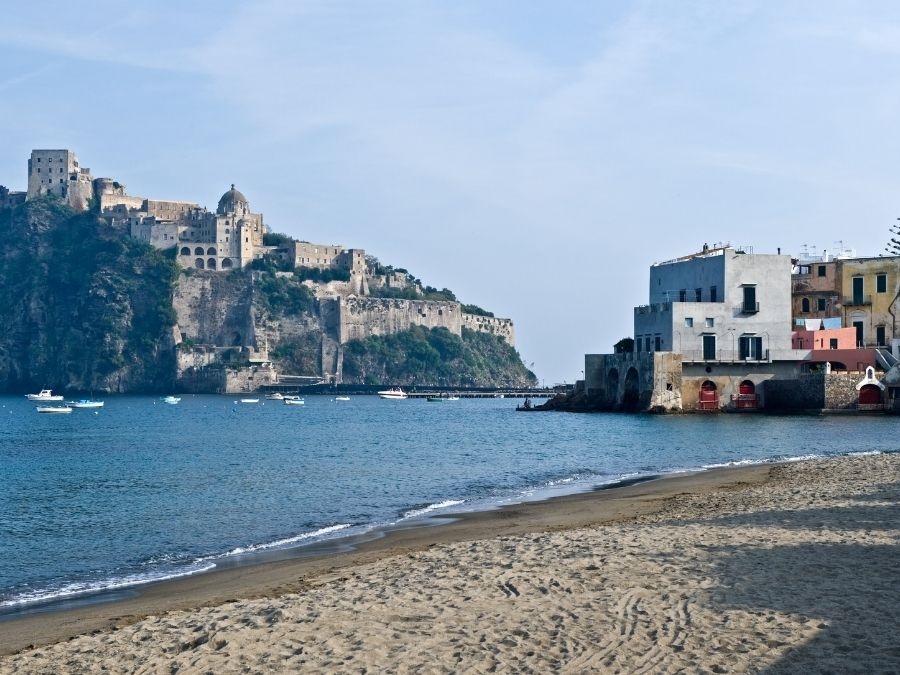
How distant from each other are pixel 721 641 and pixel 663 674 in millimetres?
914

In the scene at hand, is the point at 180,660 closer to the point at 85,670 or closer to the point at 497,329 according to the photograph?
the point at 85,670

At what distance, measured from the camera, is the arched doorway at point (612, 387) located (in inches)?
2498

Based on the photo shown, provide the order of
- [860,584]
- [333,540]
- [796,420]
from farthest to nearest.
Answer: [796,420]
[333,540]
[860,584]

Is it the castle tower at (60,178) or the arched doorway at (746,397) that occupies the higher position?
the castle tower at (60,178)

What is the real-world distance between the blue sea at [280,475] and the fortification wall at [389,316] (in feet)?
260

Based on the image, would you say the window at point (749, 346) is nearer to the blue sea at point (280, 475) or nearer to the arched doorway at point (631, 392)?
the blue sea at point (280, 475)

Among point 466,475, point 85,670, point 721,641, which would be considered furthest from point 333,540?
point 466,475

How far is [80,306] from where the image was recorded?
143 m

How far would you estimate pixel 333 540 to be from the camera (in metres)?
19.1

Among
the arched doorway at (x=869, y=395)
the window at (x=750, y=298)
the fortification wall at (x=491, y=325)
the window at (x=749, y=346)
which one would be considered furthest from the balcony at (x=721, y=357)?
the fortification wall at (x=491, y=325)

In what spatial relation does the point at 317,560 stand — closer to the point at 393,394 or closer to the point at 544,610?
the point at 544,610

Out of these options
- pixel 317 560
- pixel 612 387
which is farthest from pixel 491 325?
pixel 317 560

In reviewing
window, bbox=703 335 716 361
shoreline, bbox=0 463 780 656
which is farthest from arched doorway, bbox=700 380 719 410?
shoreline, bbox=0 463 780 656

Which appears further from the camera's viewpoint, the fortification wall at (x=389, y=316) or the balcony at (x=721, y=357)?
the fortification wall at (x=389, y=316)
